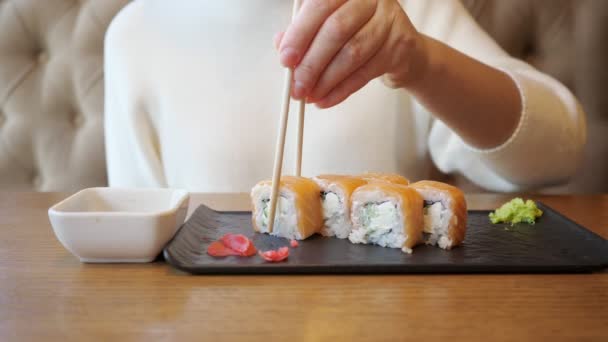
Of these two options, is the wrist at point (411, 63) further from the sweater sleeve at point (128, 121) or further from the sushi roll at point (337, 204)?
the sweater sleeve at point (128, 121)

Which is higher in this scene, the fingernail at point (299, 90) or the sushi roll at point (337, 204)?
the fingernail at point (299, 90)

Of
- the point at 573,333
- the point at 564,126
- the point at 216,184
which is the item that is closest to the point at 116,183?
the point at 216,184

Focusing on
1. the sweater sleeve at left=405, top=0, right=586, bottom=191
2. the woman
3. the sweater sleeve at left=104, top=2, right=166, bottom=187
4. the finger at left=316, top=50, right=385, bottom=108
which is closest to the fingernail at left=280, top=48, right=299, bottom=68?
the finger at left=316, top=50, right=385, bottom=108

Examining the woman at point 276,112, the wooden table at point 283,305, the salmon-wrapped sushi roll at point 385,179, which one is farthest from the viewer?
the woman at point 276,112

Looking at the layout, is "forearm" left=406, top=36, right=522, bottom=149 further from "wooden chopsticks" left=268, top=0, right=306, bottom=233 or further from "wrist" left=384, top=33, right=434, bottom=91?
"wooden chopsticks" left=268, top=0, right=306, bottom=233

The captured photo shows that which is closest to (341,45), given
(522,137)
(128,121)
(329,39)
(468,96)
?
(329,39)

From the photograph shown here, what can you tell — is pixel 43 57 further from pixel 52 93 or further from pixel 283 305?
pixel 283 305

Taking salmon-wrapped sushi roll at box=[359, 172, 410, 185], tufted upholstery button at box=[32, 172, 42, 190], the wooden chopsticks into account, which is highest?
the wooden chopsticks

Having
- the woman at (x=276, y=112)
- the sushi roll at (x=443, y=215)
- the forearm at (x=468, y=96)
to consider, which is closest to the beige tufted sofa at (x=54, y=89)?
the woman at (x=276, y=112)

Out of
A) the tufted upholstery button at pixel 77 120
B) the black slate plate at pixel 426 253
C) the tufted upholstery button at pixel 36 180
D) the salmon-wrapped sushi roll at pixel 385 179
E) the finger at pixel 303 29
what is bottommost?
the tufted upholstery button at pixel 36 180
